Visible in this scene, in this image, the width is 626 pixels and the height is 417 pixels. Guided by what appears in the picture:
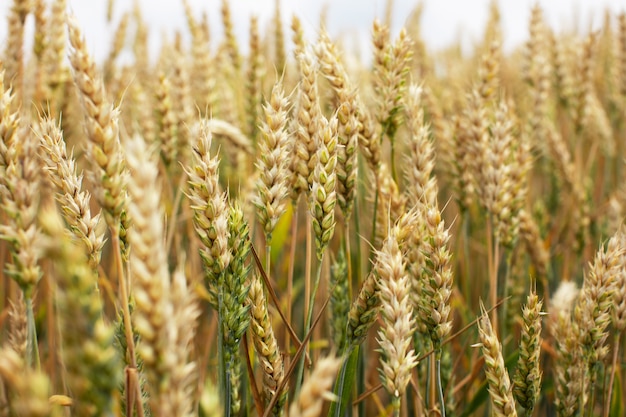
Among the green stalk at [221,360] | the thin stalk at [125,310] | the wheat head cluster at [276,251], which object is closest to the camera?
the wheat head cluster at [276,251]

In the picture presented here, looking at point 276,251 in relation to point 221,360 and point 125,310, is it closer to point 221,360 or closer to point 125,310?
point 221,360

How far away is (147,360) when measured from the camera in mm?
596

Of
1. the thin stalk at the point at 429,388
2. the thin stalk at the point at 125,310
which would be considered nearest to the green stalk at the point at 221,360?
the thin stalk at the point at 125,310

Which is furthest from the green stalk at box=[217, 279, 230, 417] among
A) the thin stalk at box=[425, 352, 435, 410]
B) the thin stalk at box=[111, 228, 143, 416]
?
the thin stalk at box=[425, 352, 435, 410]

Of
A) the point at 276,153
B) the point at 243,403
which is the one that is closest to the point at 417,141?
the point at 276,153

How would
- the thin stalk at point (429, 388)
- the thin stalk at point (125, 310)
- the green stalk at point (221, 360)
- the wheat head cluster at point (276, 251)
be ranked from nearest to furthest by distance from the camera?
the wheat head cluster at point (276, 251)
the thin stalk at point (125, 310)
the green stalk at point (221, 360)
the thin stalk at point (429, 388)

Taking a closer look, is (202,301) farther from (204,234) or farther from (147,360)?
(147,360)

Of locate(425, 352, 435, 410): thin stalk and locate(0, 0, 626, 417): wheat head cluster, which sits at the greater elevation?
locate(0, 0, 626, 417): wheat head cluster

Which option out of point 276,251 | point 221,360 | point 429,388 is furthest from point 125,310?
point 276,251

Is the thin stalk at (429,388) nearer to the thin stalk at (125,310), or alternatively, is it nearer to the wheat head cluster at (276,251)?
the wheat head cluster at (276,251)

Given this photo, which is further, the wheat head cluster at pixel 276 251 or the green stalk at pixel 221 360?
the green stalk at pixel 221 360

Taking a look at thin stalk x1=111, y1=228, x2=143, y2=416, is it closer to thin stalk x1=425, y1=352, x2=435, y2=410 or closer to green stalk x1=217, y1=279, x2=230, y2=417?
green stalk x1=217, y1=279, x2=230, y2=417

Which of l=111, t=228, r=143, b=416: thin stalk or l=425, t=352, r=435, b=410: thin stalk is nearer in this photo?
l=111, t=228, r=143, b=416: thin stalk

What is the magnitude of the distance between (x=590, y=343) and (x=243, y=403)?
1015 millimetres
